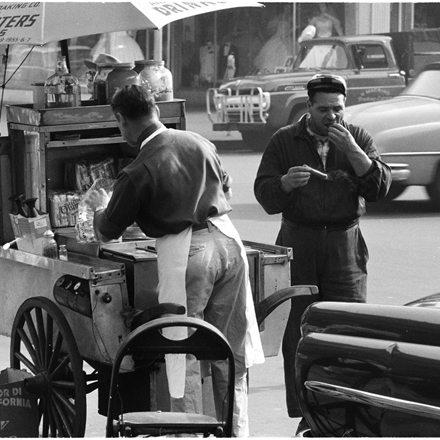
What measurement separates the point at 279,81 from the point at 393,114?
209 inches

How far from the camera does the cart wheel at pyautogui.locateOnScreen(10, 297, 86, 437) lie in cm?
Result: 431

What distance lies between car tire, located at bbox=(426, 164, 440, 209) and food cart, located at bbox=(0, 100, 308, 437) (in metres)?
7.13

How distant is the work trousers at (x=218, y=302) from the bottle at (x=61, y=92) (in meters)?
1.24

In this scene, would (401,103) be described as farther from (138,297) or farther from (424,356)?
(424,356)

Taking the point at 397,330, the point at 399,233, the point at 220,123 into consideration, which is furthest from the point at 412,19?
the point at 397,330

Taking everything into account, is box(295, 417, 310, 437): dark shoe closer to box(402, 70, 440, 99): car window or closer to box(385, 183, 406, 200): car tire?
box(385, 183, 406, 200): car tire

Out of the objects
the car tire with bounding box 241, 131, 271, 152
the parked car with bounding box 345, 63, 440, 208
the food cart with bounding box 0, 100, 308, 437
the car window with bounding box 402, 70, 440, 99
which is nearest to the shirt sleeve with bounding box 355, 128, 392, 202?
the food cart with bounding box 0, 100, 308, 437

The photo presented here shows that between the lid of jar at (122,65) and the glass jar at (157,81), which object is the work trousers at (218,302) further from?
the lid of jar at (122,65)

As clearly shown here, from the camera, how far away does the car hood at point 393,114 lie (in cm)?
1171

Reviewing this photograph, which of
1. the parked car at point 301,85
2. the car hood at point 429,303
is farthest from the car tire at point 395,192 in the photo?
the car hood at point 429,303

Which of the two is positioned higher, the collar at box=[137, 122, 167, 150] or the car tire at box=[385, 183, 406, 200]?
the collar at box=[137, 122, 167, 150]

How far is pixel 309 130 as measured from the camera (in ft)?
16.6

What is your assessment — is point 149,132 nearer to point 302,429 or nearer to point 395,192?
point 302,429

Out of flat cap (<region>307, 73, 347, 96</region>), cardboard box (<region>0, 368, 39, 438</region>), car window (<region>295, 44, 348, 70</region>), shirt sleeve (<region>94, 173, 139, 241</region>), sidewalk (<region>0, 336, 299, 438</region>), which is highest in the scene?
car window (<region>295, 44, 348, 70</region>)
